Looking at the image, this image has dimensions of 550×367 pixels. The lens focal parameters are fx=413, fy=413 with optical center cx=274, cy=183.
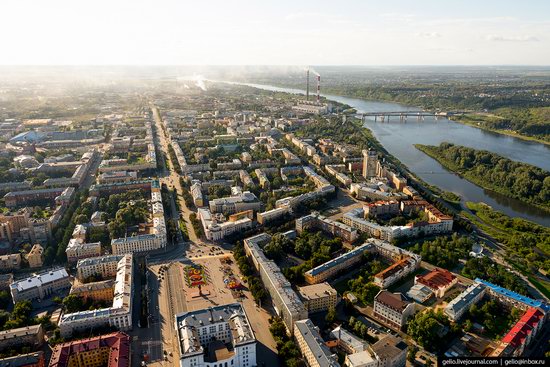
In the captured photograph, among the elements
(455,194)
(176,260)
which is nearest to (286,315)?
(176,260)

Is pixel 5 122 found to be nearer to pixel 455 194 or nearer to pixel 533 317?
pixel 455 194

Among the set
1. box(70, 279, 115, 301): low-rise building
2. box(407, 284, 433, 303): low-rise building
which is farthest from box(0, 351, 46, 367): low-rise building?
box(407, 284, 433, 303): low-rise building

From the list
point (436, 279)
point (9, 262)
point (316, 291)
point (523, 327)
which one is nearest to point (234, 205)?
point (316, 291)

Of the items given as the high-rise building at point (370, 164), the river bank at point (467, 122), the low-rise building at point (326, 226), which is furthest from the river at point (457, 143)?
the low-rise building at point (326, 226)

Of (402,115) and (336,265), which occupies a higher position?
(402,115)

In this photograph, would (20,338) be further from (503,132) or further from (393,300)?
(503,132)
